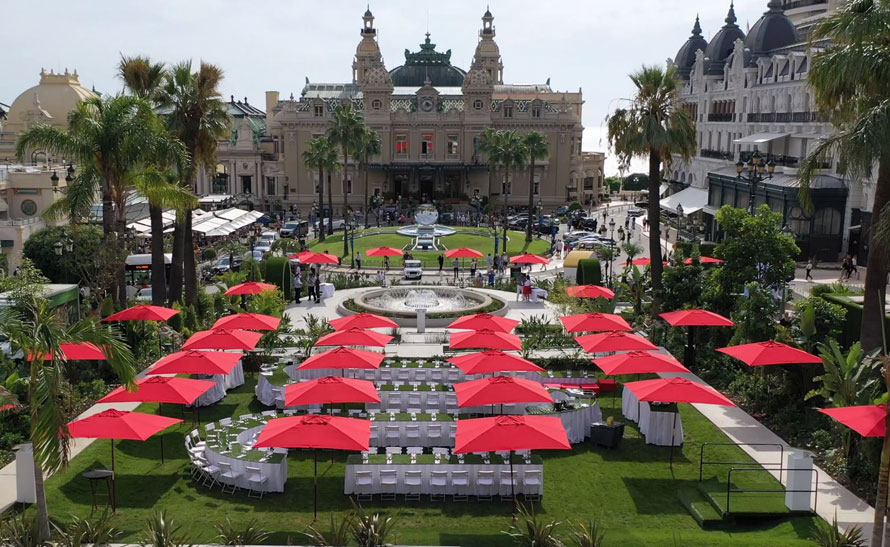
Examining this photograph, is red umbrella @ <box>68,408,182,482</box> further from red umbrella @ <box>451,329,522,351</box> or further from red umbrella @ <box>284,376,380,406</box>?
red umbrella @ <box>451,329,522,351</box>

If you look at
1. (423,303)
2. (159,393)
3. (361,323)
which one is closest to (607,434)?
(361,323)

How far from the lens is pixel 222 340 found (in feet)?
81.4

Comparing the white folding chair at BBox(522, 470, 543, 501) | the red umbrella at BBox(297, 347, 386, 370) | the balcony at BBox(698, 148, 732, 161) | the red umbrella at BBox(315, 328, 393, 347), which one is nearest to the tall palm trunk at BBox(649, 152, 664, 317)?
the red umbrella at BBox(315, 328, 393, 347)

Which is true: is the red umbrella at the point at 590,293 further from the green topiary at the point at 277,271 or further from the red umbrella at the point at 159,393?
the red umbrella at the point at 159,393

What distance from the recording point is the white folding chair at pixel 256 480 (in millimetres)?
18125

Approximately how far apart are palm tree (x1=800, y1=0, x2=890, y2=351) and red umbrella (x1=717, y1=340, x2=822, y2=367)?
5.93 feet

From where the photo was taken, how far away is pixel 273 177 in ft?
319

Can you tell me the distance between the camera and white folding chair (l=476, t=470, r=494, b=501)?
711 inches

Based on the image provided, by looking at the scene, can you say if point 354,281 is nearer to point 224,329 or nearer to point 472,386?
point 224,329

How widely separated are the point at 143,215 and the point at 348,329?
1600 inches

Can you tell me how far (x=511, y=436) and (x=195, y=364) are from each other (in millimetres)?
9658

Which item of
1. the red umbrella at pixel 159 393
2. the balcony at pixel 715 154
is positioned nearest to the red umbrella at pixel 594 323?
the red umbrella at pixel 159 393

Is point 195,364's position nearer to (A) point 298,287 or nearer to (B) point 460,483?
(B) point 460,483

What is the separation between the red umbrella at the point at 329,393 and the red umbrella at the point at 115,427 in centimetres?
322
